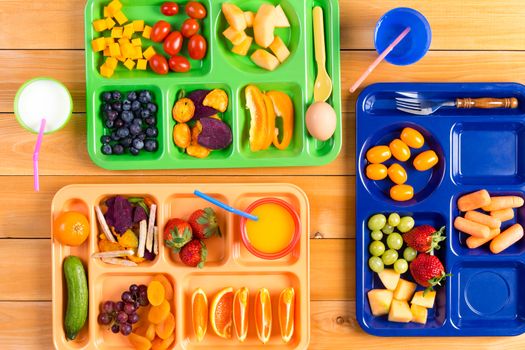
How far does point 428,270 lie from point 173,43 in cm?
91

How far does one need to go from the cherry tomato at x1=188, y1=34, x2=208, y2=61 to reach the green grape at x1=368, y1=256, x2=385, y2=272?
28.4 inches

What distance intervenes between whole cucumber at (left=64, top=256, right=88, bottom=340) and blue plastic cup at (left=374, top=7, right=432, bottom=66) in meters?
0.99

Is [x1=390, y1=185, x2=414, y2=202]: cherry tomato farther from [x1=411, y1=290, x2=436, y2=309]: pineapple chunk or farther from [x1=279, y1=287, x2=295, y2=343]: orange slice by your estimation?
[x1=279, y1=287, x2=295, y2=343]: orange slice

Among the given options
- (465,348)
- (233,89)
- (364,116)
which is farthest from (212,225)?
(465,348)

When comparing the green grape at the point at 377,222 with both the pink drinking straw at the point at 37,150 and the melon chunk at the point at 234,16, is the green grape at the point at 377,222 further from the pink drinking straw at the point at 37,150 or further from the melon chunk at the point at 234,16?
the pink drinking straw at the point at 37,150

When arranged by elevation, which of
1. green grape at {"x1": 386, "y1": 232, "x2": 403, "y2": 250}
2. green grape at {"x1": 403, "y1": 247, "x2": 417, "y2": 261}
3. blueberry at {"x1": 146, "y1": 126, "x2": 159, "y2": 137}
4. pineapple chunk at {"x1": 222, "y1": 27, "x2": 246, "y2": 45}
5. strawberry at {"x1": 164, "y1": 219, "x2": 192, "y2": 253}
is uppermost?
pineapple chunk at {"x1": 222, "y1": 27, "x2": 246, "y2": 45}

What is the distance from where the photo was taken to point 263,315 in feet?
4.80

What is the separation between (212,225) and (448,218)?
0.64 metres

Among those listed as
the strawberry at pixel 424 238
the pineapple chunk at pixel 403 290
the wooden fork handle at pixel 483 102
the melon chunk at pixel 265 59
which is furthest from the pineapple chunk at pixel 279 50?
the pineapple chunk at pixel 403 290

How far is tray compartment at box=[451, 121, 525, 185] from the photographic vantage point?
153 cm

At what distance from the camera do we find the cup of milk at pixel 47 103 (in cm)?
143

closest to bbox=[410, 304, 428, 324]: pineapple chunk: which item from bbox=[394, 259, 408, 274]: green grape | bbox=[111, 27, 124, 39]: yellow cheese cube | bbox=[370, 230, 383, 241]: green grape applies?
bbox=[394, 259, 408, 274]: green grape

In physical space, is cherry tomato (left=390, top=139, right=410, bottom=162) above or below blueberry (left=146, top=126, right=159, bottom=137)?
below

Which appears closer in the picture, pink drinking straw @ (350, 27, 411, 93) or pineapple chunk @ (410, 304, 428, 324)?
pink drinking straw @ (350, 27, 411, 93)
